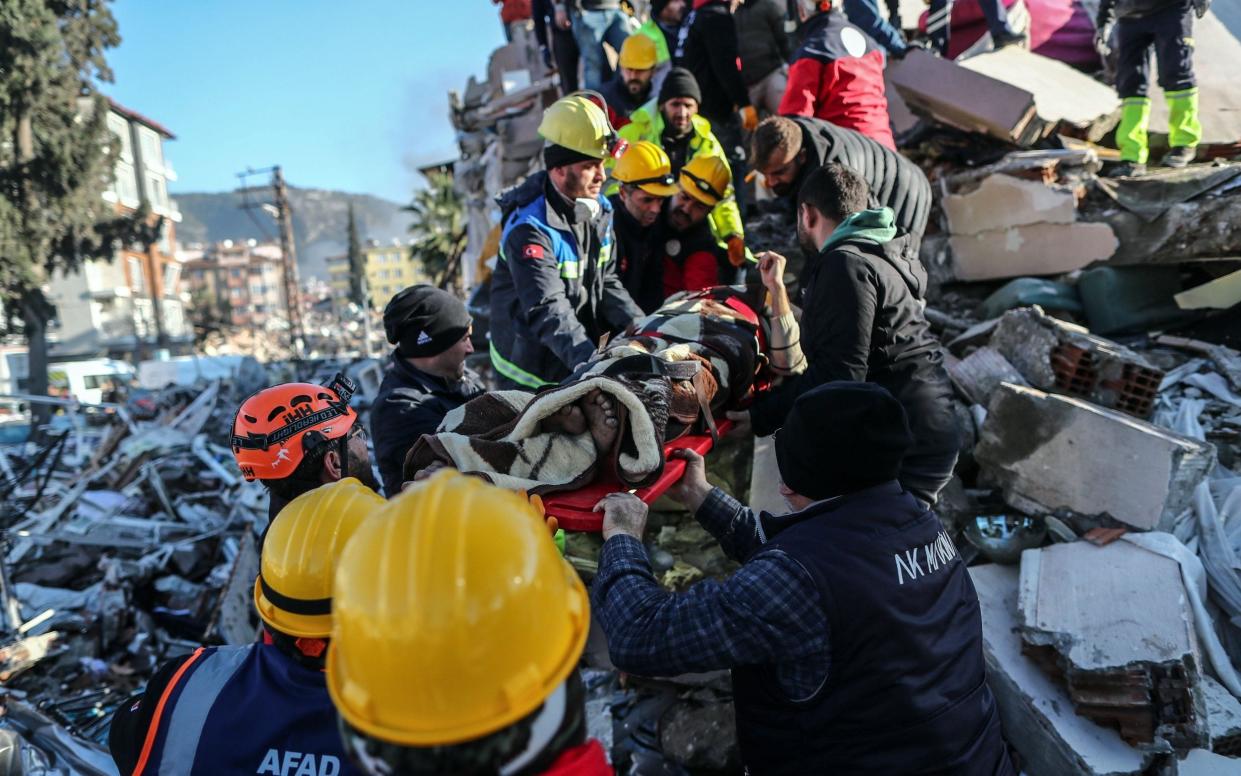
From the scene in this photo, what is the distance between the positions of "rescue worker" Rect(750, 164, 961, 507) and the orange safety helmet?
1591mm

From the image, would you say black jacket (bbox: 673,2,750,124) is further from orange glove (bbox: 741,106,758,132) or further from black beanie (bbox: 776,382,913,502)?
black beanie (bbox: 776,382,913,502)

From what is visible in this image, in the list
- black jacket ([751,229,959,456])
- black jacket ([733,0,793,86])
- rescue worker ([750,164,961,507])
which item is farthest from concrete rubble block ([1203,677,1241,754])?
Result: black jacket ([733,0,793,86])

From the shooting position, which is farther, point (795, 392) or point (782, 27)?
point (782, 27)

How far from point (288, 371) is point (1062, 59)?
20257 mm

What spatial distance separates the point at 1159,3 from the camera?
15.4 feet

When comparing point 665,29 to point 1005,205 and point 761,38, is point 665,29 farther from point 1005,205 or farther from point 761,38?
point 1005,205

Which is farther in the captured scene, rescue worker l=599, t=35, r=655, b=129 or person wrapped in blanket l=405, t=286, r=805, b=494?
rescue worker l=599, t=35, r=655, b=129

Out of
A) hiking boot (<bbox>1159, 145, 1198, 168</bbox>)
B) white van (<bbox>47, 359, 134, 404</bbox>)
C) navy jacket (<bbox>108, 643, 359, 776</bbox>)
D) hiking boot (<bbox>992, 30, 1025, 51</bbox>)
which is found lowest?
white van (<bbox>47, 359, 134, 404</bbox>)

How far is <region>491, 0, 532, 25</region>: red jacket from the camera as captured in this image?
11953 mm

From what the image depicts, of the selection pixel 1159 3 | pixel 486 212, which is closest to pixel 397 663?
pixel 1159 3

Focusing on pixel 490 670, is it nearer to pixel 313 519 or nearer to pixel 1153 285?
pixel 313 519

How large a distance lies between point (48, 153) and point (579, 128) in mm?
22424

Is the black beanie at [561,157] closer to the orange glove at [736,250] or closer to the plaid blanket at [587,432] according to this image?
the plaid blanket at [587,432]

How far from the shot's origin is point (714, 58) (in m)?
5.40
